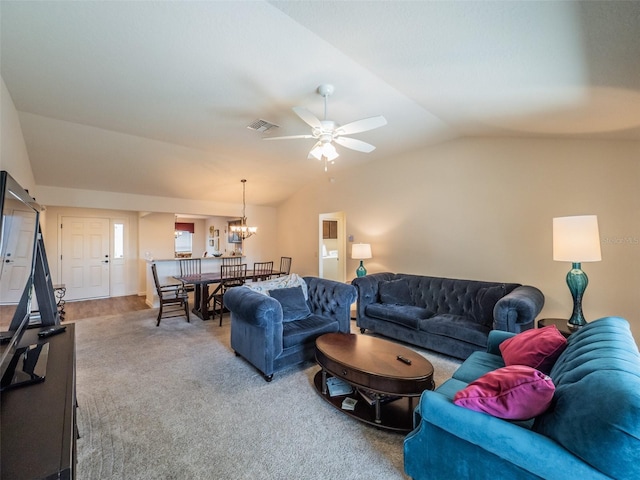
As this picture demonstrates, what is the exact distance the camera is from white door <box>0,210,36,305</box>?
60.2 inches

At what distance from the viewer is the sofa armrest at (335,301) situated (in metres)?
3.49

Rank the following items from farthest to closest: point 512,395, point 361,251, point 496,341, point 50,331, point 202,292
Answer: point 202,292 → point 361,251 → point 496,341 → point 50,331 → point 512,395

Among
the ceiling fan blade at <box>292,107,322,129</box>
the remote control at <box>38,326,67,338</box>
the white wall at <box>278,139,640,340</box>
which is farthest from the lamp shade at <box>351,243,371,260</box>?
the remote control at <box>38,326,67,338</box>

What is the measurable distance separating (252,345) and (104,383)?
1427 mm

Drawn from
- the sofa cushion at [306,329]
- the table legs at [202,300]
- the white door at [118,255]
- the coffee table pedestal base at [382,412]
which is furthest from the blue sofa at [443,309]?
the white door at [118,255]

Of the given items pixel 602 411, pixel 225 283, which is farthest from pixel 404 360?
pixel 225 283

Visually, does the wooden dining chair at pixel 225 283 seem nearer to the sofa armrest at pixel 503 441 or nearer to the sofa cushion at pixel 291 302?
the sofa cushion at pixel 291 302

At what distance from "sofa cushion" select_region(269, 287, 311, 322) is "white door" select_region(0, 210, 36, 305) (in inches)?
81.0

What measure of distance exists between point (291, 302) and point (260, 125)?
92.5 inches

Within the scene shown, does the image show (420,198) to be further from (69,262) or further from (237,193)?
(69,262)

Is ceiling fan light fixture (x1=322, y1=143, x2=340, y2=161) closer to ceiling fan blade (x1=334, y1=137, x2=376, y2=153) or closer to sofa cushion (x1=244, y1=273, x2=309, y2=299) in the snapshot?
ceiling fan blade (x1=334, y1=137, x2=376, y2=153)

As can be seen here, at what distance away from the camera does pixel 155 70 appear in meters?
2.65

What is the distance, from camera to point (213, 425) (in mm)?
2119

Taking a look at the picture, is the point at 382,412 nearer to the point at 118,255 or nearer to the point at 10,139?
the point at 10,139
